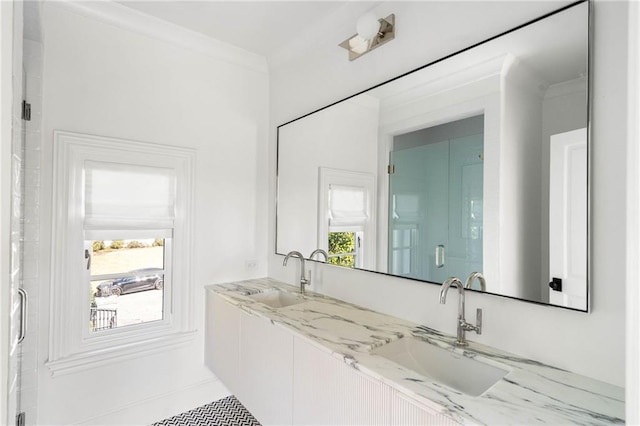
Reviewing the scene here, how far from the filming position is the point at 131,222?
2.20 meters

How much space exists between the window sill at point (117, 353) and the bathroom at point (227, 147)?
0.01 m

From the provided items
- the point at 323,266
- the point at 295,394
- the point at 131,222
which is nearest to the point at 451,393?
the point at 295,394

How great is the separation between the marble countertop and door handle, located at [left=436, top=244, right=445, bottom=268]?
0.32 m

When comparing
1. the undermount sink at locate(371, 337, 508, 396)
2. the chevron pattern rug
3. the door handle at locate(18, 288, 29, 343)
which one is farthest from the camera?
the chevron pattern rug

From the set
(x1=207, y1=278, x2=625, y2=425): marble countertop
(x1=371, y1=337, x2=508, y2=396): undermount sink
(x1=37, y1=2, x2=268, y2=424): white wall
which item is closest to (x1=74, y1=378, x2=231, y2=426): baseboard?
(x1=37, y1=2, x2=268, y2=424): white wall

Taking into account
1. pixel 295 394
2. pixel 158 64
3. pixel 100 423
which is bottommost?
pixel 100 423

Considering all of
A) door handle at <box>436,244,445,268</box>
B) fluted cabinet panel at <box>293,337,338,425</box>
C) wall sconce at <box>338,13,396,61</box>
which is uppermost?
wall sconce at <box>338,13,396,61</box>

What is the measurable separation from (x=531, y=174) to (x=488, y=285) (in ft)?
1.56

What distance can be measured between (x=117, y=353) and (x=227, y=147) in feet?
5.29

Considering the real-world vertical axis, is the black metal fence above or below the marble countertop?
below

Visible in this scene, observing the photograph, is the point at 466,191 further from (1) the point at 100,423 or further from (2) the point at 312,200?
(1) the point at 100,423

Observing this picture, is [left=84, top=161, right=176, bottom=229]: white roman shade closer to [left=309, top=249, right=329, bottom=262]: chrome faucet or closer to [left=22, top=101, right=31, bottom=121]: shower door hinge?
[left=22, top=101, right=31, bottom=121]: shower door hinge

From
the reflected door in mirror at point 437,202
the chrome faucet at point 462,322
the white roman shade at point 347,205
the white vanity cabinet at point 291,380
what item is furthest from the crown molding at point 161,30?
the chrome faucet at point 462,322

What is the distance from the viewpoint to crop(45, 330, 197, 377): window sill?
6.54 feet
